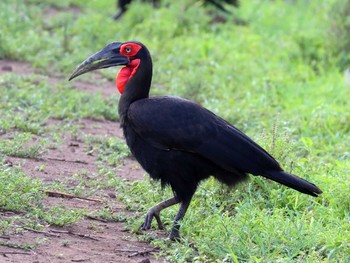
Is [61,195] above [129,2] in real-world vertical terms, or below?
below

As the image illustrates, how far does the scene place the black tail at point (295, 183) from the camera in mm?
5188

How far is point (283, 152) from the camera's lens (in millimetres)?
6137

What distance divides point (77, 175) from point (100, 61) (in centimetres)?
99

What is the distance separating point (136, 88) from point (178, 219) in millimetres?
883

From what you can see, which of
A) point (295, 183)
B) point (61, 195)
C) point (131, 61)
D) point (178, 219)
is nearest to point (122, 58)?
point (131, 61)

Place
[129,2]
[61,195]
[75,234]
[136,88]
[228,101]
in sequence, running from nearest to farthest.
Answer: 1. [75,234]
2. [136,88]
3. [61,195]
4. [228,101]
5. [129,2]

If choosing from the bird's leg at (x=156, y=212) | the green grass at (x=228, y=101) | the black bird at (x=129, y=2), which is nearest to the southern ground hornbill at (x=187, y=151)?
the bird's leg at (x=156, y=212)

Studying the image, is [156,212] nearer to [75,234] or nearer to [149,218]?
[149,218]

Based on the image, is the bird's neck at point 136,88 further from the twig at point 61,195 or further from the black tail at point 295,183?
the black tail at point 295,183

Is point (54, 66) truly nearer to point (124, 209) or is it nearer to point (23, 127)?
point (23, 127)

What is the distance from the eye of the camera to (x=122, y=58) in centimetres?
562

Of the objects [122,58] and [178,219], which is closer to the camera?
[178,219]

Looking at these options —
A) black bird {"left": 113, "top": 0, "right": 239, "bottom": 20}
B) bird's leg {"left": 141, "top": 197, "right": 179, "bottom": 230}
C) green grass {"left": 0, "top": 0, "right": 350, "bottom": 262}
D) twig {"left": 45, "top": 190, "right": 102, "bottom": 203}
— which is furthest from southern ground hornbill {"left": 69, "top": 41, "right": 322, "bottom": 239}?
black bird {"left": 113, "top": 0, "right": 239, "bottom": 20}

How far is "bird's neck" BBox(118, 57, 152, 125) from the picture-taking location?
552cm
